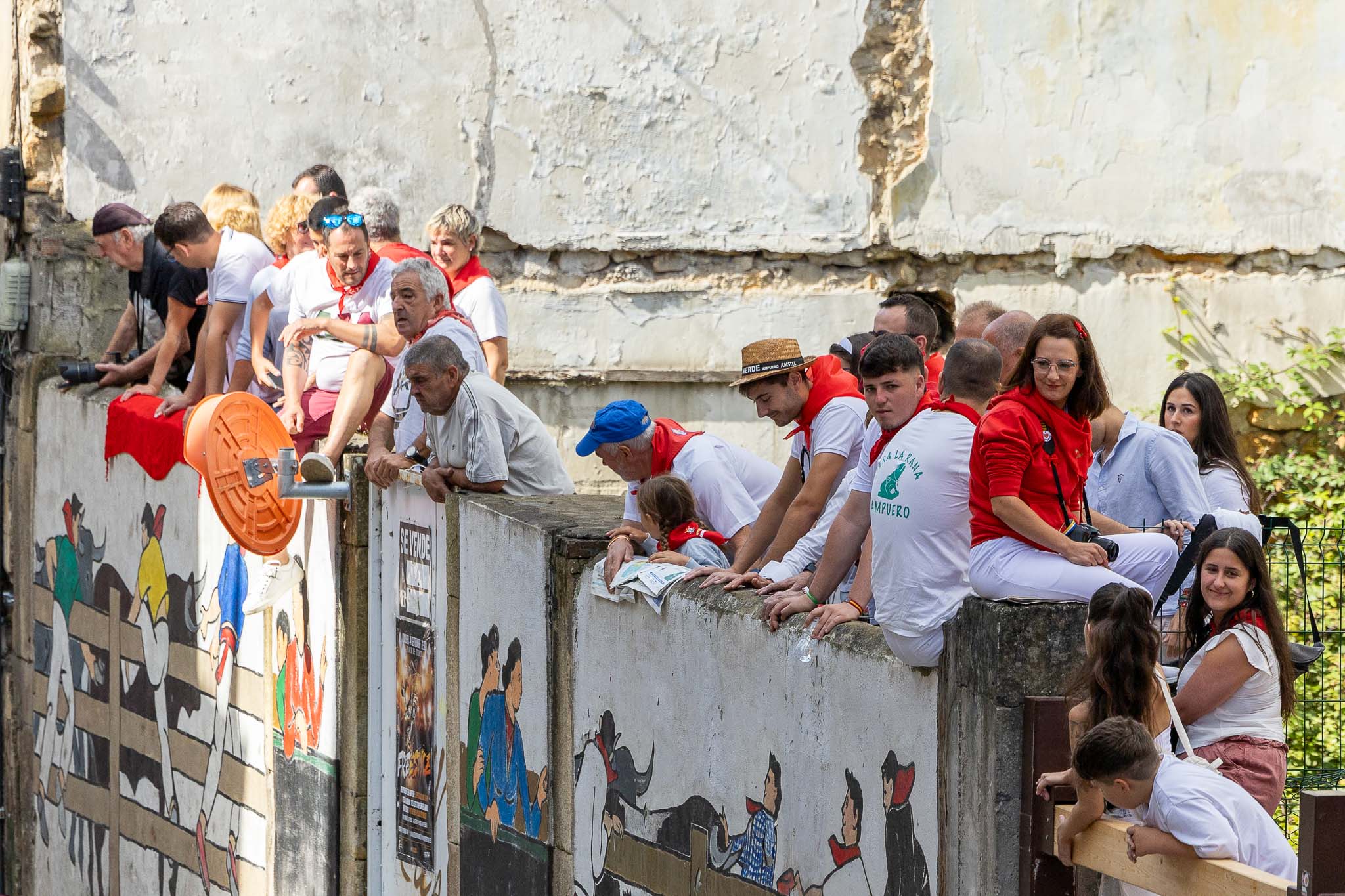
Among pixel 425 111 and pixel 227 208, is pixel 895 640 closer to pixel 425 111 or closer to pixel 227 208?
pixel 227 208

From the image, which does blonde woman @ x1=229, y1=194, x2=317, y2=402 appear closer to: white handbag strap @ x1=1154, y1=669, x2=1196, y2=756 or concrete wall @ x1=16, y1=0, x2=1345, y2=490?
concrete wall @ x1=16, y1=0, x2=1345, y2=490

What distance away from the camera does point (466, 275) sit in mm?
9852

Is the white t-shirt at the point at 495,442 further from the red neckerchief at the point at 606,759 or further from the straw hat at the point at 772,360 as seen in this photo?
the straw hat at the point at 772,360

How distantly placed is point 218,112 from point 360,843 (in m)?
6.15

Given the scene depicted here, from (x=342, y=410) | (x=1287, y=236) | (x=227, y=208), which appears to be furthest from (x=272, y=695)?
(x=1287, y=236)

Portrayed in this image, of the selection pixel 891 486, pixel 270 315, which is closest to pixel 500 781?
pixel 270 315

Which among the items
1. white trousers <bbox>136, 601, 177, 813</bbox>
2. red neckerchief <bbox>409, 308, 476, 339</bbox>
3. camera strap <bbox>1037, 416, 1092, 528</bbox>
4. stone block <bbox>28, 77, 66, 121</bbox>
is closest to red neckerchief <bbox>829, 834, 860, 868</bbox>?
camera strap <bbox>1037, 416, 1092, 528</bbox>

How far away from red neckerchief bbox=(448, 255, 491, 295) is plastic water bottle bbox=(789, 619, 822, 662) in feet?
15.8

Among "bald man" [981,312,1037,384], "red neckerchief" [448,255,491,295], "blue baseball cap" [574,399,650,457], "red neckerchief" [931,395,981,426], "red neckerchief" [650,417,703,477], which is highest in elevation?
"red neckerchief" [448,255,491,295]

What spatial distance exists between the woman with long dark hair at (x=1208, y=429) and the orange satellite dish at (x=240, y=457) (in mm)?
4300

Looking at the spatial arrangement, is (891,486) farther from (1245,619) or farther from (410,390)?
(410,390)

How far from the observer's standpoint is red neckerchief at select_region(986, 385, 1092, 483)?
4.98 meters

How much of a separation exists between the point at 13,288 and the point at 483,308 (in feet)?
18.1

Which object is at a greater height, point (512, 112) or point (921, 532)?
Result: point (512, 112)
